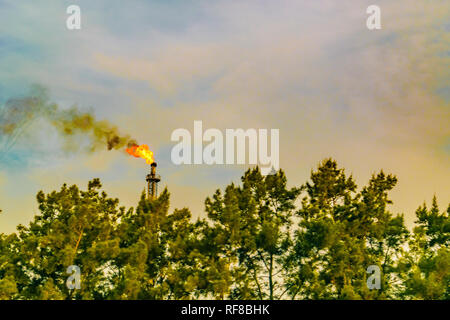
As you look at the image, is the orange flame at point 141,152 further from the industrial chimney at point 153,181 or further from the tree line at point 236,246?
the tree line at point 236,246

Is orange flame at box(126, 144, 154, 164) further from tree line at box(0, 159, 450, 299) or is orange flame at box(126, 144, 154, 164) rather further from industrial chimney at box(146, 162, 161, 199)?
tree line at box(0, 159, 450, 299)

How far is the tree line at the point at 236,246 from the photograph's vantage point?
35.5 meters

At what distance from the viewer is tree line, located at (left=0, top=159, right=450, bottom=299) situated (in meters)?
35.5

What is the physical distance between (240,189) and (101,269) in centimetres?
1187

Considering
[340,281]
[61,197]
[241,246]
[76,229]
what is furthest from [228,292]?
[61,197]

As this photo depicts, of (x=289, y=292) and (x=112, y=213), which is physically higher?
(x=112, y=213)

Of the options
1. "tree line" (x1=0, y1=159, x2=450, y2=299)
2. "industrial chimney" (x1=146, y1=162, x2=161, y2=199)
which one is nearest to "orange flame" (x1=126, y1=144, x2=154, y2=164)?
"industrial chimney" (x1=146, y1=162, x2=161, y2=199)

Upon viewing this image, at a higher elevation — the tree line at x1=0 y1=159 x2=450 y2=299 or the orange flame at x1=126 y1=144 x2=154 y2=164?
the orange flame at x1=126 y1=144 x2=154 y2=164

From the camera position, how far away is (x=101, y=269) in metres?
37.0

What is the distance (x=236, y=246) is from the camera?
38125 mm

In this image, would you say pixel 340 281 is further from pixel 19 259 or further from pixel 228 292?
pixel 19 259

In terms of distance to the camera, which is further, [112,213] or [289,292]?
[112,213]
